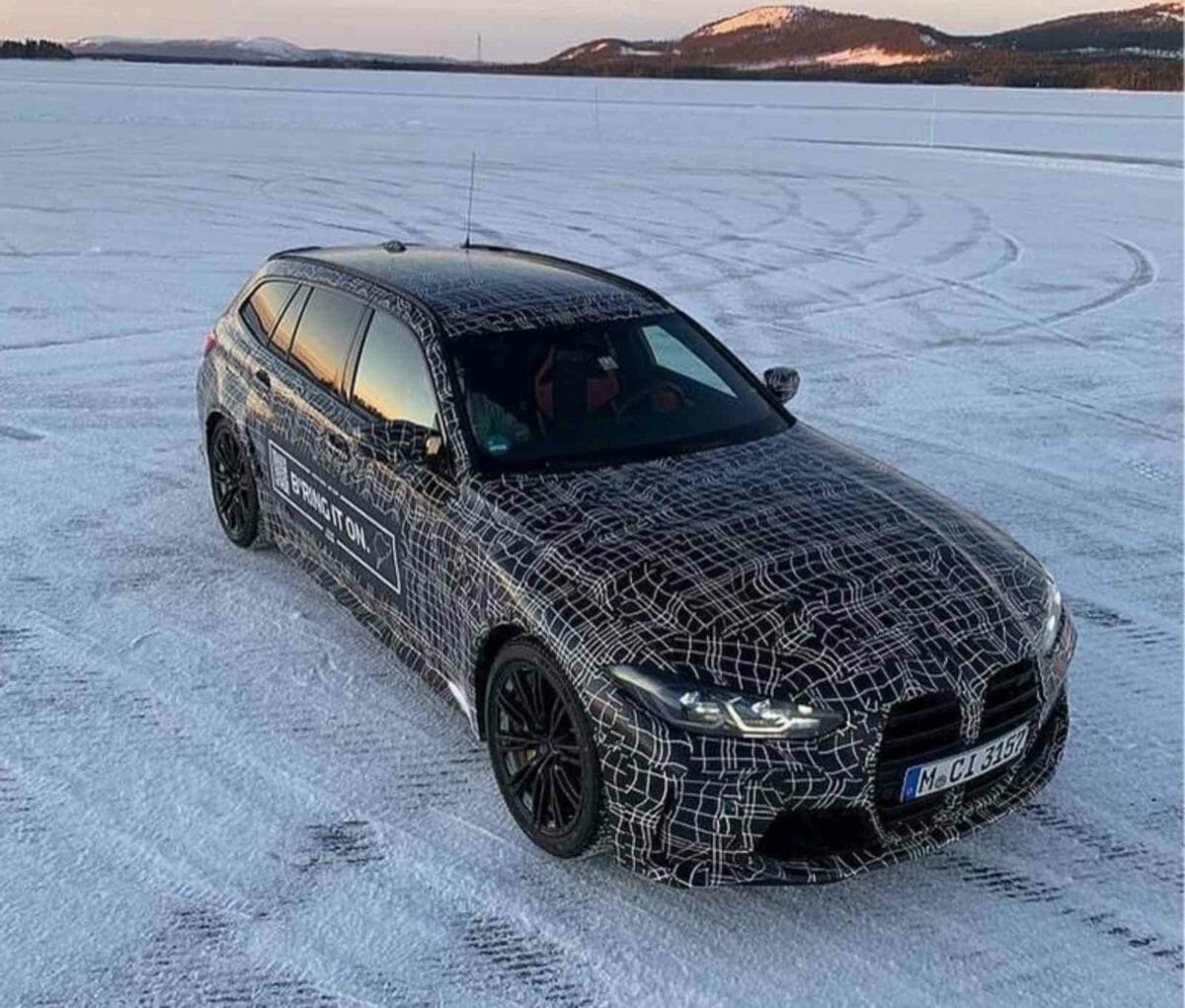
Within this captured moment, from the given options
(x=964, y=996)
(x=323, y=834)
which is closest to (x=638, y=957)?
(x=964, y=996)

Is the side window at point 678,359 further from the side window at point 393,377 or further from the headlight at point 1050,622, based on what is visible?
the headlight at point 1050,622

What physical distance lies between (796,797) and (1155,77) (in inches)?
2965

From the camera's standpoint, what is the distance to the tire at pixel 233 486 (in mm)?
5988

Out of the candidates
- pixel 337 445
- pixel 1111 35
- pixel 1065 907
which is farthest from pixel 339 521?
pixel 1111 35

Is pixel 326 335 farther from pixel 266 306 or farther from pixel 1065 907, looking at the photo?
pixel 1065 907

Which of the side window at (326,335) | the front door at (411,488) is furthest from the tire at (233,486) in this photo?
the front door at (411,488)

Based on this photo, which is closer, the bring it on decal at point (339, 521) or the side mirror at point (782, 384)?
the bring it on decal at point (339, 521)

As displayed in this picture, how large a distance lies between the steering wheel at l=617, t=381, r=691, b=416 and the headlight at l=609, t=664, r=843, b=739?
5.27 feet

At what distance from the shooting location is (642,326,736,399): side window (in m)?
5.11

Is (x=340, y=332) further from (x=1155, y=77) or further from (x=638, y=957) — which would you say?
(x=1155, y=77)

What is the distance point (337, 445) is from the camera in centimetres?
494

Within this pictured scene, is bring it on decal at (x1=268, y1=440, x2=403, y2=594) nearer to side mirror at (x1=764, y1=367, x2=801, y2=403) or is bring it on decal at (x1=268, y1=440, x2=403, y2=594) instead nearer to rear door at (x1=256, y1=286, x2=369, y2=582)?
rear door at (x1=256, y1=286, x2=369, y2=582)

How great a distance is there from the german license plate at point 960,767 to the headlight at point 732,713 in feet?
1.10

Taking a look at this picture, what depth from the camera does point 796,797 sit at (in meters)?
3.40
